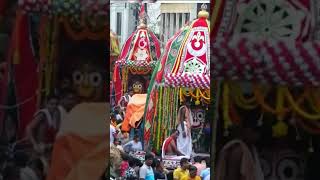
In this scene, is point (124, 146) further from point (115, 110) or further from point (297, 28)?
A: point (297, 28)

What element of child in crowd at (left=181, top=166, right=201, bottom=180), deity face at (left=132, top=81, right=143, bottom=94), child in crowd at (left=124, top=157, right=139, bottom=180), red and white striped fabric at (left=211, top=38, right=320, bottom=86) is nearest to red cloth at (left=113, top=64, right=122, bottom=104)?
deity face at (left=132, top=81, right=143, bottom=94)

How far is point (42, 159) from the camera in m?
2.43

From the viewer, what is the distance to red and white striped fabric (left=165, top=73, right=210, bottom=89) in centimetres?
899

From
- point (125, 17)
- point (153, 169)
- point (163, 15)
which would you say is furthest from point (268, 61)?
point (163, 15)

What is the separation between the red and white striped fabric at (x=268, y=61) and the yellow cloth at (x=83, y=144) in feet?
1.69

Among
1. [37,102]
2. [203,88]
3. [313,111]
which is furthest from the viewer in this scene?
[203,88]

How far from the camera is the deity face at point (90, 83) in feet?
7.79

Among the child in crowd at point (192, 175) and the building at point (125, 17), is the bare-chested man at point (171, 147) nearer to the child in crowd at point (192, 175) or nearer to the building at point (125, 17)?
the child in crowd at point (192, 175)

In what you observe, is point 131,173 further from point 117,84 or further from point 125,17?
point 125,17

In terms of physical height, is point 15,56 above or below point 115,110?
above

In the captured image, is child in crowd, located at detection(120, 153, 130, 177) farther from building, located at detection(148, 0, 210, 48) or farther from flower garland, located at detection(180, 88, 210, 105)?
building, located at detection(148, 0, 210, 48)

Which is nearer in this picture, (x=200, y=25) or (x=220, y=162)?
(x=220, y=162)

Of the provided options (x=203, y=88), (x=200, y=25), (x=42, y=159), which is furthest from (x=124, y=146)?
(x=42, y=159)

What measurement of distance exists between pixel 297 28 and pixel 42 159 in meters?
1.11
